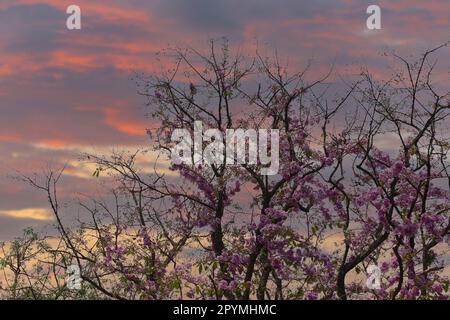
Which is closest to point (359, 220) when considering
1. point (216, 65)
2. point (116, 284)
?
point (216, 65)

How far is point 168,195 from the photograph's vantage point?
59.5 ft

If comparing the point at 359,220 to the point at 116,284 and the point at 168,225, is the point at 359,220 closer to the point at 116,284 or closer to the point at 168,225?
the point at 168,225

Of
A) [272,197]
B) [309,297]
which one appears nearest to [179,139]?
[272,197]

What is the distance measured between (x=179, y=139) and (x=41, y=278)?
6773 millimetres

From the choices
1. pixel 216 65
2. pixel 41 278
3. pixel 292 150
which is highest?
pixel 216 65

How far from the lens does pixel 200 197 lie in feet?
58.5

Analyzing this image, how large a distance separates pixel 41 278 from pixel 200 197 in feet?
21.6

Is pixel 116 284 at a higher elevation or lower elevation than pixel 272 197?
lower

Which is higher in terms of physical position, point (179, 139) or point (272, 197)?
point (179, 139)

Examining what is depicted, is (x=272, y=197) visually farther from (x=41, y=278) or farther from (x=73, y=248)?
(x=41, y=278)


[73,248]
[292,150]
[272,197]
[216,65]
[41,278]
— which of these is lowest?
[41,278]
